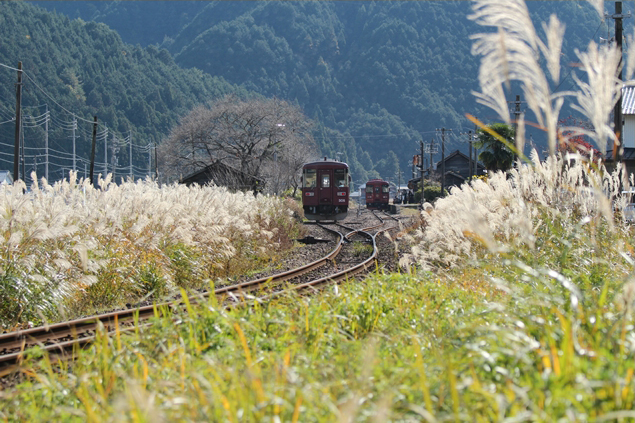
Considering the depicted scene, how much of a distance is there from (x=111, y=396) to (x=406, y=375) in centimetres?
135

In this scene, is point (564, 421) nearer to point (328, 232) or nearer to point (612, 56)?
point (612, 56)

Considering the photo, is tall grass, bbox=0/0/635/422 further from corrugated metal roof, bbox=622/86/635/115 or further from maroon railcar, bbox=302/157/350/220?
corrugated metal roof, bbox=622/86/635/115

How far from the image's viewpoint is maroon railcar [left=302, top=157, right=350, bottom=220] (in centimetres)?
2500

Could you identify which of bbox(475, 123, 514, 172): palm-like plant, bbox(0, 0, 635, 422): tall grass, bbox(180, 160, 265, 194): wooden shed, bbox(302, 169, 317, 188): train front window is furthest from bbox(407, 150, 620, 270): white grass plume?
bbox(180, 160, 265, 194): wooden shed

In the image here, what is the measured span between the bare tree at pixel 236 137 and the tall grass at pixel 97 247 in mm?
29558

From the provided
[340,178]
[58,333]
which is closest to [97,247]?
[58,333]

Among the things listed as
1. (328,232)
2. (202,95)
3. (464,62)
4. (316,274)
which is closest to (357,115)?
(464,62)

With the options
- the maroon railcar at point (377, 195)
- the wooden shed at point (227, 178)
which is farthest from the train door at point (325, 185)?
the maroon railcar at point (377, 195)

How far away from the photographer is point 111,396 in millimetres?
2809

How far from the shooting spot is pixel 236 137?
130 ft

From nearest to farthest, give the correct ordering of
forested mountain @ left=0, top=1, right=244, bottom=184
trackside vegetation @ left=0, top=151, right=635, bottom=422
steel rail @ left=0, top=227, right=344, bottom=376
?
trackside vegetation @ left=0, top=151, right=635, bottom=422, steel rail @ left=0, top=227, right=344, bottom=376, forested mountain @ left=0, top=1, right=244, bottom=184

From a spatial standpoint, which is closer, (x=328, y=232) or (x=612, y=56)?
(x=612, y=56)

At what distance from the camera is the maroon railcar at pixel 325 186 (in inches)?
984

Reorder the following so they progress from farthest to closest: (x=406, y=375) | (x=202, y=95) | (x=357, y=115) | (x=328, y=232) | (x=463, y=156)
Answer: (x=357, y=115) → (x=202, y=95) → (x=463, y=156) → (x=328, y=232) → (x=406, y=375)
